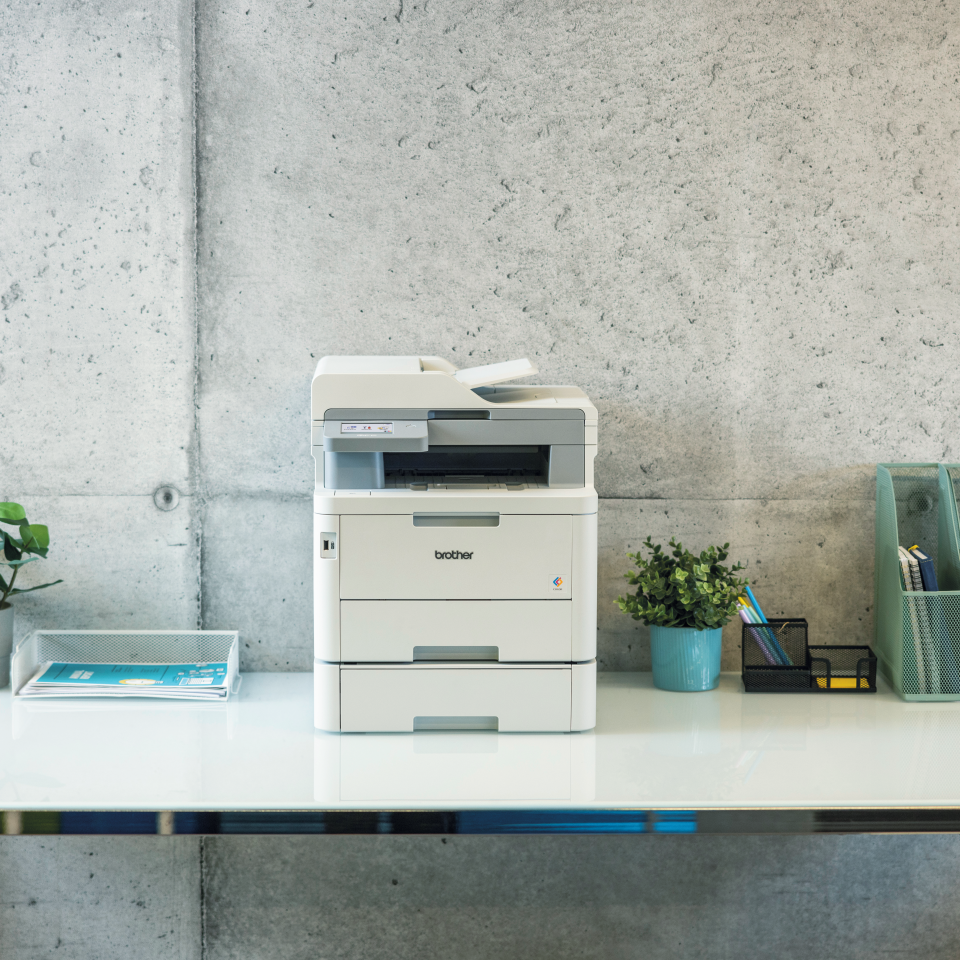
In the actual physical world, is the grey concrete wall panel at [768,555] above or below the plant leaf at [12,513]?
below

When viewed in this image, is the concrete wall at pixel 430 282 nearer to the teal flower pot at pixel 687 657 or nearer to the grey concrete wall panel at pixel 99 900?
the grey concrete wall panel at pixel 99 900

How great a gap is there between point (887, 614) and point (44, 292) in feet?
6.76

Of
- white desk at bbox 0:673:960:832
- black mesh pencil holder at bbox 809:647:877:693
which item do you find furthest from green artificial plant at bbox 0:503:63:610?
black mesh pencil holder at bbox 809:647:877:693

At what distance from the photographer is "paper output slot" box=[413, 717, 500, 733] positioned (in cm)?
174

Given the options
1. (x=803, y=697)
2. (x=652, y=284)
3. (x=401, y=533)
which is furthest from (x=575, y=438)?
(x=803, y=697)

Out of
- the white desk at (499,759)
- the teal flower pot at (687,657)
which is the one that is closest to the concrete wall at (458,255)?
the teal flower pot at (687,657)

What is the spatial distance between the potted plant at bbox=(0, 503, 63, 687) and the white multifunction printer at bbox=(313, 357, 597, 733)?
28.5 inches

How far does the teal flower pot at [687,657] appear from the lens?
199cm

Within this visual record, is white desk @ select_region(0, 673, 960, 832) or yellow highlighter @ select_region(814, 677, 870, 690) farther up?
yellow highlighter @ select_region(814, 677, 870, 690)

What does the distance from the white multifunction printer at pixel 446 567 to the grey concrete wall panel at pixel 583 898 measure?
2.18 ft

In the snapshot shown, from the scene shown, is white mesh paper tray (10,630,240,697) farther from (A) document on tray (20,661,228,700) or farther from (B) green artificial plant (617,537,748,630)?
(B) green artificial plant (617,537,748,630)

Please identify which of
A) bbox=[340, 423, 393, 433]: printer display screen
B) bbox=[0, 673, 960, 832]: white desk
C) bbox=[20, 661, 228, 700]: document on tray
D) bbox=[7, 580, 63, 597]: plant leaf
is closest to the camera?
bbox=[0, 673, 960, 832]: white desk

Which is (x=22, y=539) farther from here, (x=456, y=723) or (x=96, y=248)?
(x=456, y=723)

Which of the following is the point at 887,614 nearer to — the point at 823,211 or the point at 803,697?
the point at 803,697
